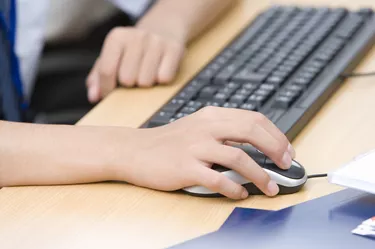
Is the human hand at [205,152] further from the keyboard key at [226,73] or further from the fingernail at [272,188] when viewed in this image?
the keyboard key at [226,73]

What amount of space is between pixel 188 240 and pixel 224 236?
33 millimetres

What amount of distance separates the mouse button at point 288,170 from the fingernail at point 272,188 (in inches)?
0.5

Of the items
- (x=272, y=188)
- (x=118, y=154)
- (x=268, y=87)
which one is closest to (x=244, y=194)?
(x=272, y=188)

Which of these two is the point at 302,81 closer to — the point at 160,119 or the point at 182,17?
the point at 160,119

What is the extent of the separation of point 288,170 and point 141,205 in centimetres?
15

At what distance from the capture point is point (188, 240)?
687 mm

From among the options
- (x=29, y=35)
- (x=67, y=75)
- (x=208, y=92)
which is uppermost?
(x=208, y=92)

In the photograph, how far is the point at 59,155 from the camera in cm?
82

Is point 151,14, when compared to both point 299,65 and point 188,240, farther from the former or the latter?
point 188,240

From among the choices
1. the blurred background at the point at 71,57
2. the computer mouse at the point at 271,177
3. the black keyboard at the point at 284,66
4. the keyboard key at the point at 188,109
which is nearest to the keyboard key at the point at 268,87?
the black keyboard at the point at 284,66

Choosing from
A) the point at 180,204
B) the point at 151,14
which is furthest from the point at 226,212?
the point at 151,14

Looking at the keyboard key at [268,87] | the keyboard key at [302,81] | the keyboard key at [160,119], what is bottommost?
the keyboard key at [160,119]

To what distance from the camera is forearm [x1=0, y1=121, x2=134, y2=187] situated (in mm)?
811

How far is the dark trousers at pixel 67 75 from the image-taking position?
1566 mm
